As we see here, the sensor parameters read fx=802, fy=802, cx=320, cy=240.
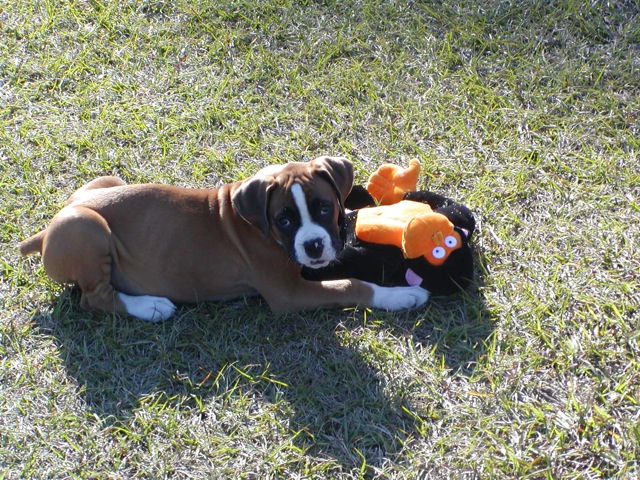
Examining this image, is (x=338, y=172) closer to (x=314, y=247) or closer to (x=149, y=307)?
(x=314, y=247)

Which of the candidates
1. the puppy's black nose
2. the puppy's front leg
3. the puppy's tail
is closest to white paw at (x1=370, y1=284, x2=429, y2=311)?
the puppy's front leg

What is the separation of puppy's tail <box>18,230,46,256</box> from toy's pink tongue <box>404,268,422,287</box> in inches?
95.5

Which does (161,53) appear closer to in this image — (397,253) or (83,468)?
(397,253)

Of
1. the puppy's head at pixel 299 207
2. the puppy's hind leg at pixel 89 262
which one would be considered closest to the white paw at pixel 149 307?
the puppy's hind leg at pixel 89 262

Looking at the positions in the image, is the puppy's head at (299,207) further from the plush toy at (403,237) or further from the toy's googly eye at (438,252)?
the toy's googly eye at (438,252)

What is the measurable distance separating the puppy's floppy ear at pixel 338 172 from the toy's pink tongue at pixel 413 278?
613mm

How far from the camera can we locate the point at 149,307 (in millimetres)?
5188

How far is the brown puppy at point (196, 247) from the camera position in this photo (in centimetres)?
498

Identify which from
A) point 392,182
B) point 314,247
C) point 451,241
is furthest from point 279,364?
point 392,182

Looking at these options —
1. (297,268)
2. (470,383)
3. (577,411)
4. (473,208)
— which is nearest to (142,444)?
(297,268)

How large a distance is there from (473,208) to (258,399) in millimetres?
2115

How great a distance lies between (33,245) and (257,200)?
163 centimetres

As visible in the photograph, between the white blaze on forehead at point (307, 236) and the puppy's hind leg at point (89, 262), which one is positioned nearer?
the white blaze on forehead at point (307, 236)

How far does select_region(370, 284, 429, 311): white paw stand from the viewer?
4.98 meters
